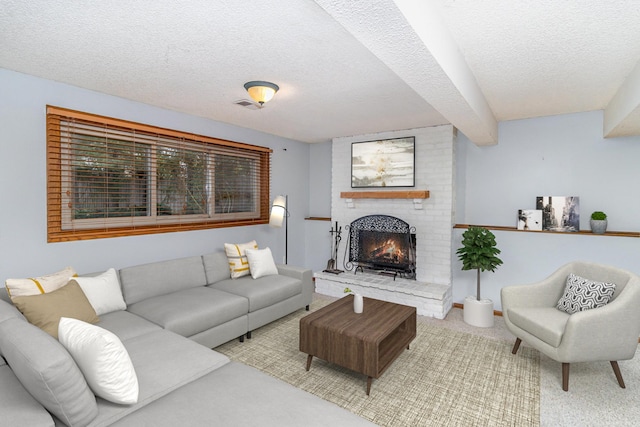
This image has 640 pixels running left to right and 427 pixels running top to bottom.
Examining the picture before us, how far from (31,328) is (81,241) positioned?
1.66m

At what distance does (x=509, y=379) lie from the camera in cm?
255

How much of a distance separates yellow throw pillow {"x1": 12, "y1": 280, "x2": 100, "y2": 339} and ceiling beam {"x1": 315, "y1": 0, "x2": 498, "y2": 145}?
2.42 meters

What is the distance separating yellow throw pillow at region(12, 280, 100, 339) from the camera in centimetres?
201

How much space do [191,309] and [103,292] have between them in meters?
0.71

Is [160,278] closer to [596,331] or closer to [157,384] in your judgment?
[157,384]

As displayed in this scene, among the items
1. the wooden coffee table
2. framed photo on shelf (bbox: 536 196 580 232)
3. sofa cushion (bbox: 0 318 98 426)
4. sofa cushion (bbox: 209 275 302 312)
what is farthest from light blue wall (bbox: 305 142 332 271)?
sofa cushion (bbox: 0 318 98 426)

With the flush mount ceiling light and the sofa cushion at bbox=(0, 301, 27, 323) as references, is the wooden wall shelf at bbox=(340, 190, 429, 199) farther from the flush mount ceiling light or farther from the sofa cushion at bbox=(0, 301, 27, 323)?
the sofa cushion at bbox=(0, 301, 27, 323)

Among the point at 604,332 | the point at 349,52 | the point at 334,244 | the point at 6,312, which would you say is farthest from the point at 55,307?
the point at 604,332

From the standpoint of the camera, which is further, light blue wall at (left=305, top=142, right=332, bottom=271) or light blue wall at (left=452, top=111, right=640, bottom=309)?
light blue wall at (left=305, top=142, right=332, bottom=271)

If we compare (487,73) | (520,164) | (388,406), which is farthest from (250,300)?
(520,164)

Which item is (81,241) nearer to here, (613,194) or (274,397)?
(274,397)

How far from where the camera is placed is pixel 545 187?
391 centimetres

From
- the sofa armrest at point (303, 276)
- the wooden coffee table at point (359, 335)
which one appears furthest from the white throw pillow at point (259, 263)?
the wooden coffee table at point (359, 335)

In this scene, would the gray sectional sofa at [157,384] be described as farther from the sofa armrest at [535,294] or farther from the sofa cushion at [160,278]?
the sofa armrest at [535,294]
